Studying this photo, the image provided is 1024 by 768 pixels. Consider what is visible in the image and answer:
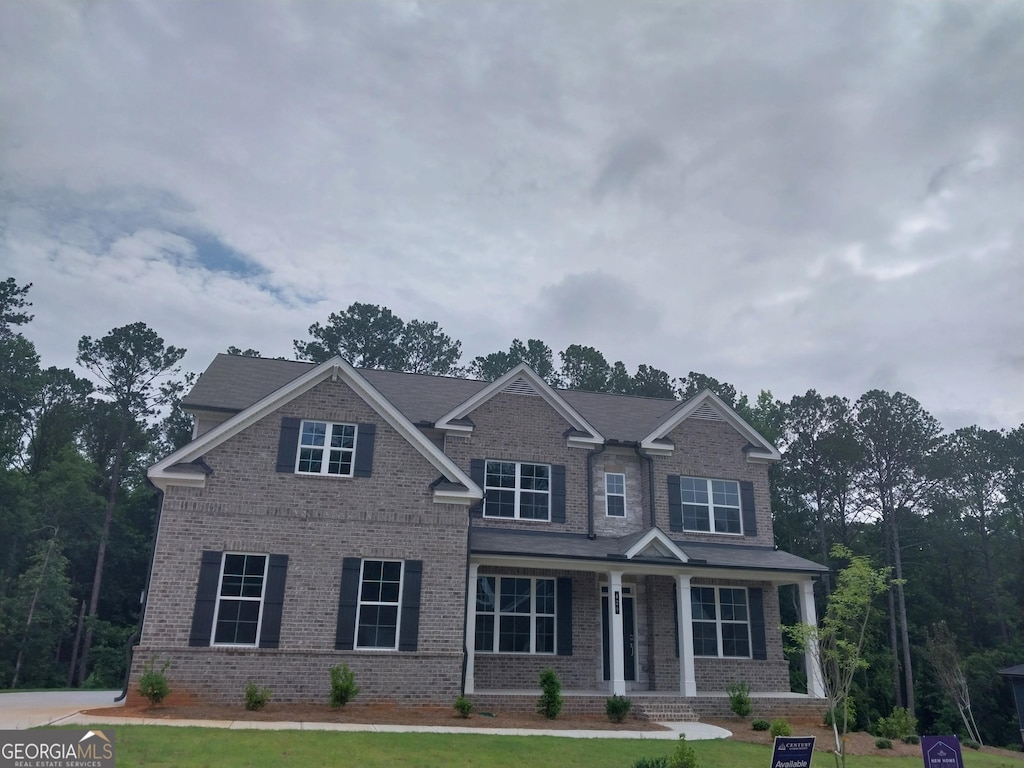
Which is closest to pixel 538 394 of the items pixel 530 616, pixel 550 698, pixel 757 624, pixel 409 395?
pixel 409 395

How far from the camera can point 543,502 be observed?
2144 cm

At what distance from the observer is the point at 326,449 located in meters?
17.6

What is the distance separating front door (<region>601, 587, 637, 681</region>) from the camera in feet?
66.9

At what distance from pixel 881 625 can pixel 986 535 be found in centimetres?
1018

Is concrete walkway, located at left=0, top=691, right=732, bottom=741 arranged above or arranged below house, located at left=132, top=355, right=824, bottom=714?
below

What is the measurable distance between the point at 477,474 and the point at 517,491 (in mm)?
1322

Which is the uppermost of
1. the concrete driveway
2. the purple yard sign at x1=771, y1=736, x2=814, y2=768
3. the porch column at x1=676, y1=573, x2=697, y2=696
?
the porch column at x1=676, y1=573, x2=697, y2=696

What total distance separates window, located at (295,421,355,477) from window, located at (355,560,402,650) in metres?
2.37

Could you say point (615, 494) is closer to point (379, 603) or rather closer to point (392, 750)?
point (379, 603)

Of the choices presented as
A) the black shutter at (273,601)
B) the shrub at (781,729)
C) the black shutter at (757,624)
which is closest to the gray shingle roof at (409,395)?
the black shutter at (273,601)

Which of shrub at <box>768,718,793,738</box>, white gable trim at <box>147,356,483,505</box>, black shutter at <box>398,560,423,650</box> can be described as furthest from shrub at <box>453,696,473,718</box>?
shrub at <box>768,718,793,738</box>

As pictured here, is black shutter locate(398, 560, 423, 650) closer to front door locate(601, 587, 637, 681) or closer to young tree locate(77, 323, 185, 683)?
front door locate(601, 587, 637, 681)

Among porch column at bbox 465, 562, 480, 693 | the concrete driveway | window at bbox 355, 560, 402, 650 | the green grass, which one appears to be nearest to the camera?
the green grass

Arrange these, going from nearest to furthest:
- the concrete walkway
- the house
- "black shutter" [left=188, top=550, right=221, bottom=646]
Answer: the concrete walkway
"black shutter" [left=188, top=550, right=221, bottom=646]
the house
